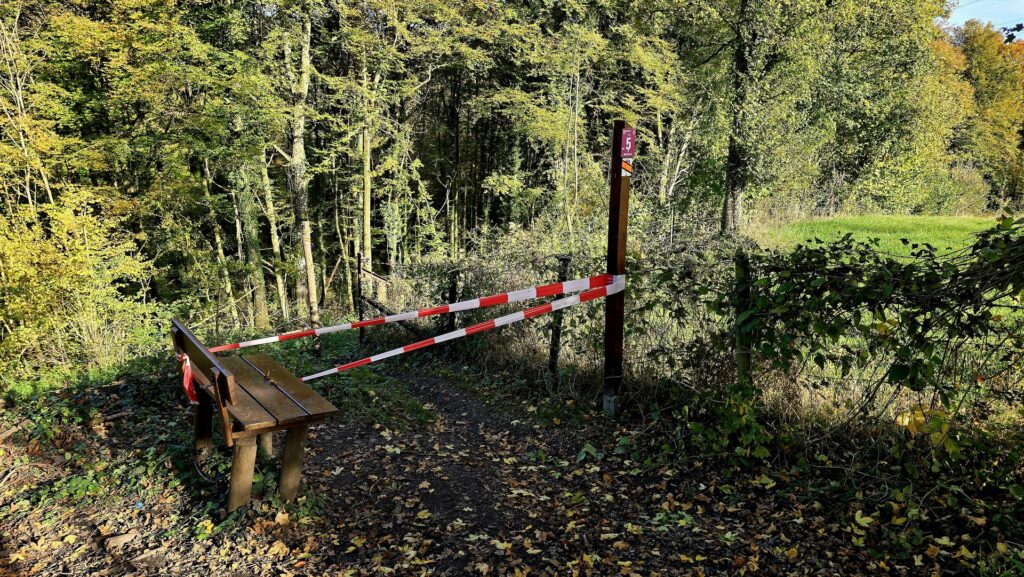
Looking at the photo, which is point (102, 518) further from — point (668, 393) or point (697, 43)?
point (697, 43)

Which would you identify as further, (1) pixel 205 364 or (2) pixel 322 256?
(2) pixel 322 256

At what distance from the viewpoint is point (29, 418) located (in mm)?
4844

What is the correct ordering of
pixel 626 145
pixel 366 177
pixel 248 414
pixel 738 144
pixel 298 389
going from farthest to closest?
pixel 366 177, pixel 738 144, pixel 626 145, pixel 298 389, pixel 248 414

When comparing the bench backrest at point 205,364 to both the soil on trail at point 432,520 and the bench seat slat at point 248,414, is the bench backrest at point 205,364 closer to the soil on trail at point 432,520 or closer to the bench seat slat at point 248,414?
the bench seat slat at point 248,414

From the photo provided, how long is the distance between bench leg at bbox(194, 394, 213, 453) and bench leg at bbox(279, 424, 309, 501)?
2.75ft

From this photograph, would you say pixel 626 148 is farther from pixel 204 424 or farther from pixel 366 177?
pixel 366 177

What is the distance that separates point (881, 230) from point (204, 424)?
1414 cm

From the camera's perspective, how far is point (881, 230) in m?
13.2

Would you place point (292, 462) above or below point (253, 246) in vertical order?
below

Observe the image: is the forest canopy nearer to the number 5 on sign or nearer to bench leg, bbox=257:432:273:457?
bench leg, bbox=257:432:273:457

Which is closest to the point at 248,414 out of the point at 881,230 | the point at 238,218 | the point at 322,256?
the point at 881,230

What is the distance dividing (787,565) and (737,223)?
1353 cm

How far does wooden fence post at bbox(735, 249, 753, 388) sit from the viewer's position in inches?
157

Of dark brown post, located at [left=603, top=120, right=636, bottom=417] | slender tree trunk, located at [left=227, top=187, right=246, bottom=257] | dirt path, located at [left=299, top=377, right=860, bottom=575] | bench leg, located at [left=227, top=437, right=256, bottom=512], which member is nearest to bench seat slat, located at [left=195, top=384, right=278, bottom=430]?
bench leg, located at [left=227, top=437, right=256, bottom=512]
